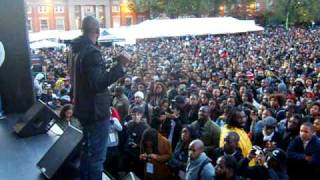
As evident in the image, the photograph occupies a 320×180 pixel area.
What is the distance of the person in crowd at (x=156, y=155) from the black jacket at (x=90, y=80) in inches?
111

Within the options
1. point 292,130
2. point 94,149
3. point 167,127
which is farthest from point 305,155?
point 94,149

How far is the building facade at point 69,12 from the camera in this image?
241ft

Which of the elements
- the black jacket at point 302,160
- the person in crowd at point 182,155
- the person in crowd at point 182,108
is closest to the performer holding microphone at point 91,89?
the person in crowd at point 182,155

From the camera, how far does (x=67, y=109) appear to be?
672 centimetres

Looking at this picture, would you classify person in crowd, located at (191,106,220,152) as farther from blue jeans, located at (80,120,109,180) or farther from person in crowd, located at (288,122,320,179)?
blue jeans, located at (80,120,109,180)

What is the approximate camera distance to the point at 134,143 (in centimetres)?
696

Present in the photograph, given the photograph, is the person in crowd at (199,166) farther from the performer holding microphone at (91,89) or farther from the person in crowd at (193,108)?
the person in crowd at (193,108)

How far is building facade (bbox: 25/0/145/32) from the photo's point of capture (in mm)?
73375

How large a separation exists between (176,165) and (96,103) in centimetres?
294

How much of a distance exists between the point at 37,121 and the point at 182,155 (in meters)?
2.04

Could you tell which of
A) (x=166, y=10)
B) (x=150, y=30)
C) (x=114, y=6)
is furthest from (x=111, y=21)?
(x=150, y=30)

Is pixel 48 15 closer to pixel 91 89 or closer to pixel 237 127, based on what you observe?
pixel 237 127

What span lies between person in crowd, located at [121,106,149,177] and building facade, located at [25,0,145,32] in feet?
217

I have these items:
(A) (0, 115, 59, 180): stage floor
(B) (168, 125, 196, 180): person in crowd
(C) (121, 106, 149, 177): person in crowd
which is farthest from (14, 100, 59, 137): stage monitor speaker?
(B) (168, 125, 196, 180): person in crowd
